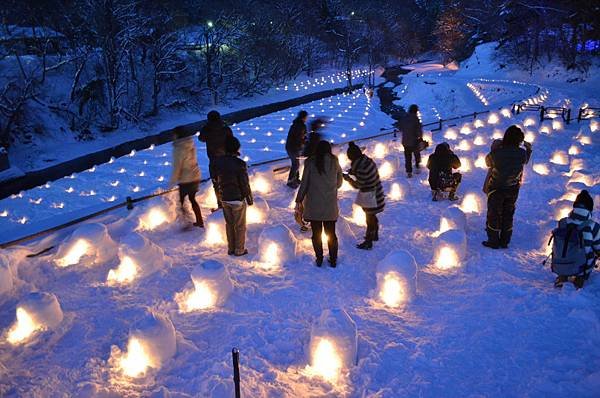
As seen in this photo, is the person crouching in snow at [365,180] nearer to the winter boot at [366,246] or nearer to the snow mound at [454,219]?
the winter boot at [366,246]

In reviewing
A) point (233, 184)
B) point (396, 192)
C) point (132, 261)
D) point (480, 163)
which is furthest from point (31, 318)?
point (480, 163)

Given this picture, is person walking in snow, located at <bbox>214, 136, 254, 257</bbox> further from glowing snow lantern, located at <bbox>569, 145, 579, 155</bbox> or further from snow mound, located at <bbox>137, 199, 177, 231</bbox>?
glowing snow lantern, located at <bbox>569, 145, 579, 155</bbox>

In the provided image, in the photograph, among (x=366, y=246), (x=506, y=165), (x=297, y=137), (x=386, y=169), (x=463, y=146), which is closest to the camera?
(x=506, y=165)

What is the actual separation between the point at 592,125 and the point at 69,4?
31.7 meters

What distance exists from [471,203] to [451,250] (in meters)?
2.20

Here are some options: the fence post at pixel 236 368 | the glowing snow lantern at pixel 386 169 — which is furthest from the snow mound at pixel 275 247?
the glowing snow lantern at pixel 386 169

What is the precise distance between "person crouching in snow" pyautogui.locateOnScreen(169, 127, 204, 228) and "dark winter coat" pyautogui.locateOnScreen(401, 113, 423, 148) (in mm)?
4859

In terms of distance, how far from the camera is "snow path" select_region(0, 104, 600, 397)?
3.73m

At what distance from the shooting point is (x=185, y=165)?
259 inches

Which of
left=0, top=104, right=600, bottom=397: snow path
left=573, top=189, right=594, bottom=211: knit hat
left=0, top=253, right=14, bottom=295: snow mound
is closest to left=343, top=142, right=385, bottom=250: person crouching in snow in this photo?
left=0, top=104, right=600, bottom=397: snow path

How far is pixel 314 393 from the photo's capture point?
3.67 meters

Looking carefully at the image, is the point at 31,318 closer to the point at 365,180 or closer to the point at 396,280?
the point at 396,280

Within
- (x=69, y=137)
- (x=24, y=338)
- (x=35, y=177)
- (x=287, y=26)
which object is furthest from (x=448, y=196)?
(x=287, y=26)

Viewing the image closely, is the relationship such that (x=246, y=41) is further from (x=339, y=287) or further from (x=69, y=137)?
(x=339, y=287)
